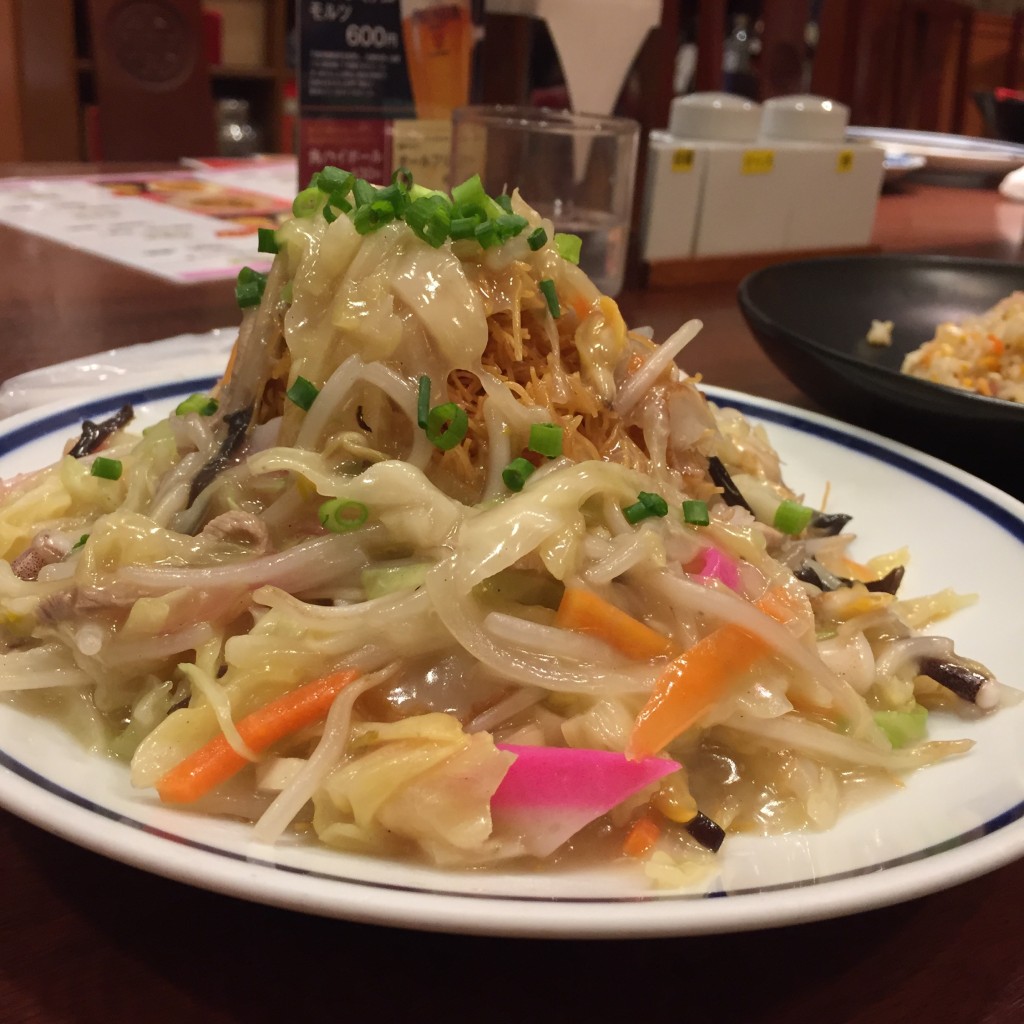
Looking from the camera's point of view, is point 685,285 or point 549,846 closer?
point 549,846

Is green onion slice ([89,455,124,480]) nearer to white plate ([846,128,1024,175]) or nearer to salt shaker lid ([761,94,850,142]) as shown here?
salt shaker lid ([761,94,850,142])

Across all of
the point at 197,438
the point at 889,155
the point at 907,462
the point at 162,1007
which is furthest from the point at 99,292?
the point at 889,155

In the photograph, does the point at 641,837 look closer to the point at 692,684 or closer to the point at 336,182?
the point at 692,684

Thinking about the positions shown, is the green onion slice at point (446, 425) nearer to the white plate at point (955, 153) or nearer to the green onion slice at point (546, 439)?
the green onion slice at point (546, 439)

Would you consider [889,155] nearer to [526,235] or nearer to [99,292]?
[99,292]

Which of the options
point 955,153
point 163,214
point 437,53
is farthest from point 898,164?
point 163,214
